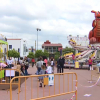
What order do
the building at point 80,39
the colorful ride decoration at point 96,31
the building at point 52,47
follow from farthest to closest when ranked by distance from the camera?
the building at point 52,47 → the building at point 80,39 → the colorful ride decoration at point 96,31

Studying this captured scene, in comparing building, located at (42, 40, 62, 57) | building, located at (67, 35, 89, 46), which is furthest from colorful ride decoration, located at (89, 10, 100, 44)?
building, located at (42, 40, 62, 57)

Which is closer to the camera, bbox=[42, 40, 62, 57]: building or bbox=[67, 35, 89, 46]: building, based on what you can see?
bbox=[67, 35, 89, 46]: building

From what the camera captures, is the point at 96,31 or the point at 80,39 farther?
the point at 80,39

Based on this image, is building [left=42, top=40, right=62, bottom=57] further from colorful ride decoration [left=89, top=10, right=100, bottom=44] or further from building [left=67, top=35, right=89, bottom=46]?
colorful ride decoration [left=89, top=10, right=100, bottom=44]

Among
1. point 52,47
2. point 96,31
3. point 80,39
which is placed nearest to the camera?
point 96,31

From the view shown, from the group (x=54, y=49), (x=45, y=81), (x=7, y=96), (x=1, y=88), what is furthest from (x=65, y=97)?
(x=54, y=49)

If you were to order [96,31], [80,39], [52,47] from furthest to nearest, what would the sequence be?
1. [52,47]
2. [80,39]
3. [96,31]

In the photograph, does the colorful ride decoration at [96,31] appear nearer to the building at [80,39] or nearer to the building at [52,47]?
the building at [80,39]

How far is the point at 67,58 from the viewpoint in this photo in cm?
2703

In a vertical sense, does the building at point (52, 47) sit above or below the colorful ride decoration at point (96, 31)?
above

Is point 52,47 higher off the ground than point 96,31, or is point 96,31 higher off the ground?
point 52,47

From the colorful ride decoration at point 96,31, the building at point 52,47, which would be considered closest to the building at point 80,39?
the colorful ride decoration at point 96,31

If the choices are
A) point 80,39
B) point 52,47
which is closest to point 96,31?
point 80,39

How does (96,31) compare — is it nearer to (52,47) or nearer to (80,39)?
(80,39)
